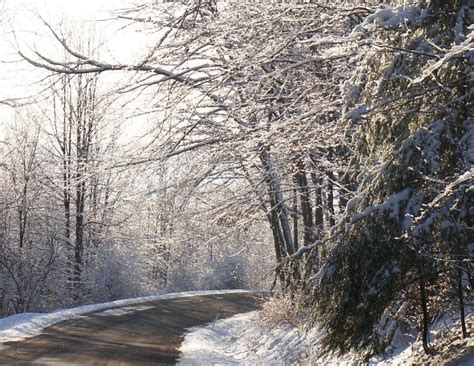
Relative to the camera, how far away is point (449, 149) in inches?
204

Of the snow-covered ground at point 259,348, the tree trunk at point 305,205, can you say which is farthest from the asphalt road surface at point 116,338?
the tree trunk at point 305,205

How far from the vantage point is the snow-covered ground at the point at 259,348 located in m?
7.57

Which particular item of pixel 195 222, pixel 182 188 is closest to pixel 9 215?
pixel 195 222

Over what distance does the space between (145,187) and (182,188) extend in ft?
2.34

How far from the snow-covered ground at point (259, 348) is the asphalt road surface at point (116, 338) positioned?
22.1 inches

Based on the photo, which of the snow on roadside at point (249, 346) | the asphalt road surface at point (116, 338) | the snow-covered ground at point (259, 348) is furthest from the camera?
the asphalt road surface at point (116, 338)

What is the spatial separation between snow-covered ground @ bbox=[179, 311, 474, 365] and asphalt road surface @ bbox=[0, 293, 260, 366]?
Answer: 1.84 feet

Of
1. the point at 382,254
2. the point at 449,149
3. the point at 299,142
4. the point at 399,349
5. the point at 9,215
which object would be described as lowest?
the point at 399,349

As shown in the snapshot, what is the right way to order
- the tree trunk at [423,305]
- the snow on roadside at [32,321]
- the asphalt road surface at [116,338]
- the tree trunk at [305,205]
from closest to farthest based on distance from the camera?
the tree trunk at [423,305] → the asphalt road surface at [116,338] → the tree trunk at [305,205] → the snow on roadside at [32,321]

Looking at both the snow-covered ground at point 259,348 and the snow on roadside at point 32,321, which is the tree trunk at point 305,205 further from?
the snow on roadside at point 32,321

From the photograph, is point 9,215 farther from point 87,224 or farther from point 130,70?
point 130,70

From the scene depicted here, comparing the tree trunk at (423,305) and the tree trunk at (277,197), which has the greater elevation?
the tree trunk at (277,197)

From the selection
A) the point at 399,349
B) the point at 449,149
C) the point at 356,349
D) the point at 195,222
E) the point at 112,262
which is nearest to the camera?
the point at 449,149

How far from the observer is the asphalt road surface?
500 inches
